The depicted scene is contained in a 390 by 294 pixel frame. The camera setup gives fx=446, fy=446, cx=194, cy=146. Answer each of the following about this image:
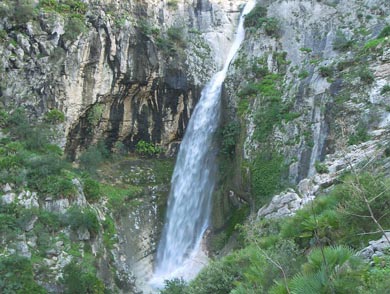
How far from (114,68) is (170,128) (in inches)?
182

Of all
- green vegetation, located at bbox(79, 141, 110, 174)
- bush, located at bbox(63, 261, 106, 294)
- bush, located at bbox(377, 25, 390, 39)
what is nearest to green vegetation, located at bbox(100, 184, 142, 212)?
green vegetation, located at bbox(79, 141, 110, 174)

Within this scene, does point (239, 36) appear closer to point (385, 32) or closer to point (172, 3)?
point (172, 3)

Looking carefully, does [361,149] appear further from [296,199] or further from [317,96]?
[317,96]

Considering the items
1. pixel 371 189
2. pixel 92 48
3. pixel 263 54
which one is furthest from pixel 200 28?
pixel 371 189

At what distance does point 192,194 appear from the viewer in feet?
69.5

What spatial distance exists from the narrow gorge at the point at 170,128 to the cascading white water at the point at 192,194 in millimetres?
72

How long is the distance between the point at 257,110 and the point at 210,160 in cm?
351

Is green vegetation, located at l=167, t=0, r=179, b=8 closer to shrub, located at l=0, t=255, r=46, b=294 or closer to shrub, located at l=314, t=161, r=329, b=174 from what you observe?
shrub, located at l=314, t=161, r=329, b=174

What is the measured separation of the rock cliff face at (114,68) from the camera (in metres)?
21.6

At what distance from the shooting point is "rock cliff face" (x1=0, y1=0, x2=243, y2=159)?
2164cm

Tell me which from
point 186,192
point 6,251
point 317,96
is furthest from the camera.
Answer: point 186,192

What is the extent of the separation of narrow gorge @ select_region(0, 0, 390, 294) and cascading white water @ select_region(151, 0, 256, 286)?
7 cm

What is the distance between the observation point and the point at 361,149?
1210 centimetres

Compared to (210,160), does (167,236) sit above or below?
below
